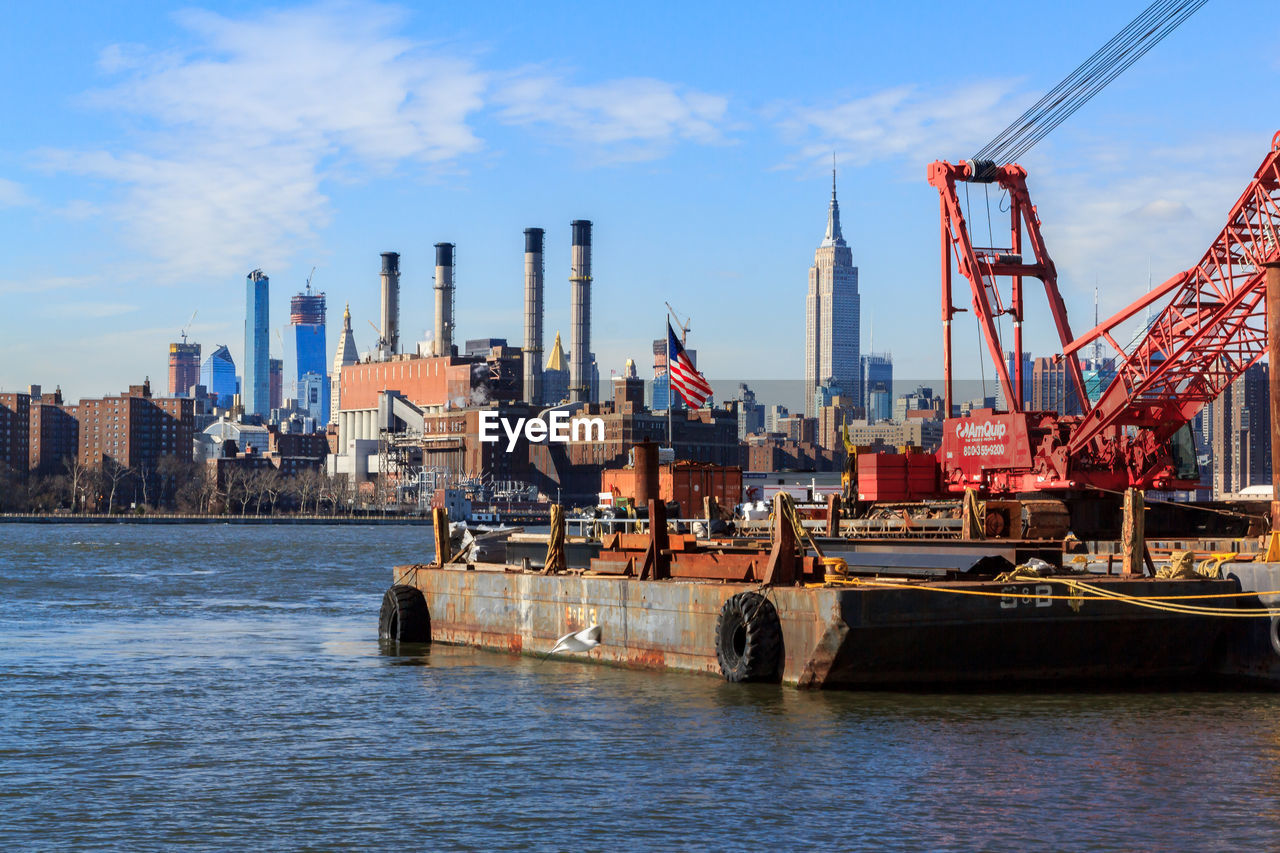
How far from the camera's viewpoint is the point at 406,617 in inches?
1768

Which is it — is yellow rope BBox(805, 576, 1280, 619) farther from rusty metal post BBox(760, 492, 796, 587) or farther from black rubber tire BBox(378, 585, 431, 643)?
black rubber tire BBox(378, 585, 431, 643)

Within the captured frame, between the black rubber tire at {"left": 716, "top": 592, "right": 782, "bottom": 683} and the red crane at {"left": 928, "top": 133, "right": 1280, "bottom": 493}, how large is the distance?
23851 millimetres

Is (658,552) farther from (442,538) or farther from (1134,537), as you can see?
(442,538)

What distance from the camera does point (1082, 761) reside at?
25.5m

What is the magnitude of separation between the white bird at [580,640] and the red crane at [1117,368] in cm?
2406

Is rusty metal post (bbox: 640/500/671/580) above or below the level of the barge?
above

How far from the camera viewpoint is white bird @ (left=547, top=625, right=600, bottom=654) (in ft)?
124

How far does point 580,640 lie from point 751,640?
282 inches

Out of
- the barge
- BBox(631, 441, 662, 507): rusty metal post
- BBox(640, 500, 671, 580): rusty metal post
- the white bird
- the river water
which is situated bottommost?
the river water

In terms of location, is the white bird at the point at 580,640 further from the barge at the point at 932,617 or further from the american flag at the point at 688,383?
the american flag at the point at 688,383

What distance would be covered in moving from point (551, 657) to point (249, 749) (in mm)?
12796

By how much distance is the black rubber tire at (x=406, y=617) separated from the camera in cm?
4484

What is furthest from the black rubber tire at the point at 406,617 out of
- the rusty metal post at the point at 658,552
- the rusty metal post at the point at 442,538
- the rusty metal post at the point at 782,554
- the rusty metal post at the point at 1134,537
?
the rusty metal post at the point at 1134,537

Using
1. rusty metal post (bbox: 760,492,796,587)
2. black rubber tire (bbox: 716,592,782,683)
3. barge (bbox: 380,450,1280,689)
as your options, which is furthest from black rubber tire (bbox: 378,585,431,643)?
rusty metal post (bbox: 760,492,796,587)
